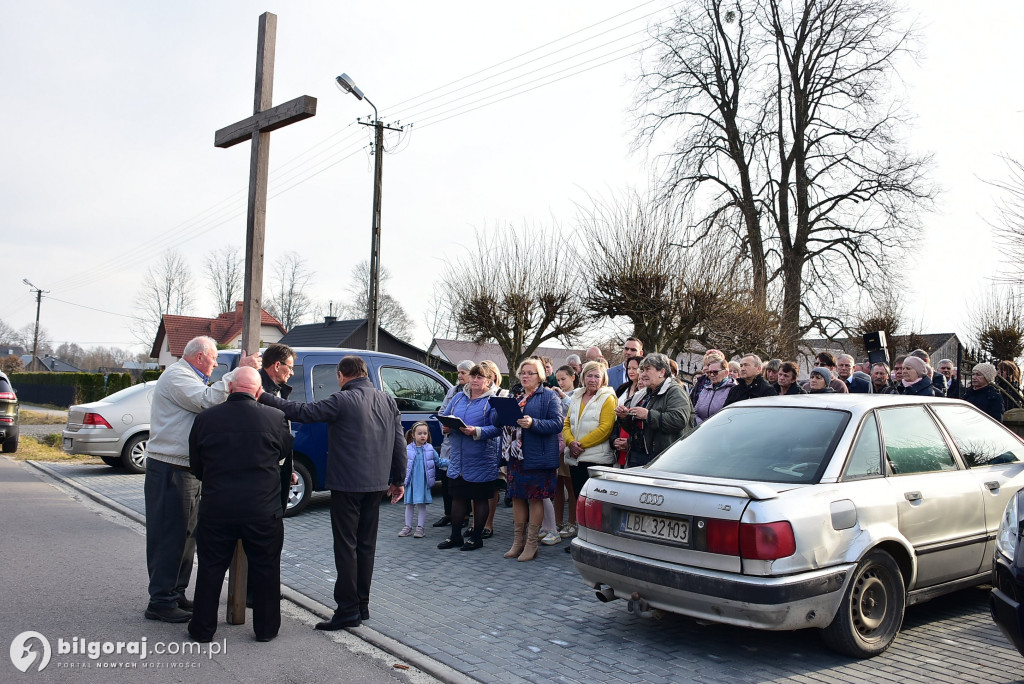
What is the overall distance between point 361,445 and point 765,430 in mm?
2782

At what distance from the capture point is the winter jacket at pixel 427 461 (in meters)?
8.82

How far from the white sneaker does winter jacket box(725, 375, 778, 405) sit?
7.43ft

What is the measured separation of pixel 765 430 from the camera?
17.3ft

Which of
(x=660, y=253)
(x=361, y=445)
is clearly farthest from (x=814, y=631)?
(x=660, y=253)

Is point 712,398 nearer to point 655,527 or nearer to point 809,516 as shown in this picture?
point 655,527

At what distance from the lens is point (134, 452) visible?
1345cm

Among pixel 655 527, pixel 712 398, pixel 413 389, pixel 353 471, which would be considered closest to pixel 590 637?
pixel 655 527

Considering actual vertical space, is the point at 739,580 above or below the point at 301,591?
above

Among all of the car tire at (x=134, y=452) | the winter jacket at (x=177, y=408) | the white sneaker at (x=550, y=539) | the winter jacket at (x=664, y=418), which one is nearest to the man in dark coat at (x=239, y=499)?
the winter jacket at (x=177, y=408)

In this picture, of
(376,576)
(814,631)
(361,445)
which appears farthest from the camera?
(376,576)

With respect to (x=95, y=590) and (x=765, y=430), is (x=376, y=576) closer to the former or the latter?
(x=95, y=590)

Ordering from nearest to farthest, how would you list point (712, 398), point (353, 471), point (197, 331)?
1. point (353, 471)
2. point (712, 398)
3. point (197, 331)

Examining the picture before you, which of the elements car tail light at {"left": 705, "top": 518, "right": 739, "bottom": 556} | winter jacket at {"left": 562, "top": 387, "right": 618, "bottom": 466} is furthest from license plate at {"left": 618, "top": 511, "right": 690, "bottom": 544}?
winter jacket at {"left": 562, "top": 387, "right": 618, "bottom": 466}

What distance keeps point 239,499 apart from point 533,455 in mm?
3114
